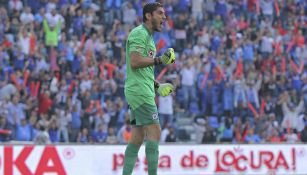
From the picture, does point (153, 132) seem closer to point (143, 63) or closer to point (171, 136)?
point (143, 63)

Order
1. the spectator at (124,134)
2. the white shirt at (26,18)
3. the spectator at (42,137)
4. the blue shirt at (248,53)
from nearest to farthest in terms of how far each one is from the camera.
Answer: the spectator at (42,137)
the spectator at (124,134)
the white shirt at (26,18)
the blue shirt at (248,53)

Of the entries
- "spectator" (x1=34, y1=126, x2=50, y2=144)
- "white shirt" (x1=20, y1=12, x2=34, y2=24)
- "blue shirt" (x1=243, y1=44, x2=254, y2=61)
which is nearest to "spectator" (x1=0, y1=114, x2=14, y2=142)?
"spectator" (x1=34, y1=126, x2=50, y2=144)

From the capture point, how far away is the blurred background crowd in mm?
20906

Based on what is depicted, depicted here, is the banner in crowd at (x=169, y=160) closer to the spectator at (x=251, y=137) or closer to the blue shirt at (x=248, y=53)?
the spectator at (x=251, y=137)

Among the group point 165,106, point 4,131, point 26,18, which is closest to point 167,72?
point 165,106

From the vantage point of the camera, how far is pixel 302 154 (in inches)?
664

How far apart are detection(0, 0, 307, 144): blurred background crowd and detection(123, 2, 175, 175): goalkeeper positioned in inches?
362

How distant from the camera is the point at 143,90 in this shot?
10.1m

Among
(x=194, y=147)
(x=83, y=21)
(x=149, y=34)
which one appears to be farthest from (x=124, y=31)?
(x=149, y=34)

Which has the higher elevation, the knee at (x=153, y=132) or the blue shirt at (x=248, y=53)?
the blue shirt at (x=248, y=53)

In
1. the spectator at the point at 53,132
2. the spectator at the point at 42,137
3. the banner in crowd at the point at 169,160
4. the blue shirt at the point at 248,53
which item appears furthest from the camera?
the blue shirt at the point at 248,53

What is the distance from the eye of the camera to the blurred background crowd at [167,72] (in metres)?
20.9

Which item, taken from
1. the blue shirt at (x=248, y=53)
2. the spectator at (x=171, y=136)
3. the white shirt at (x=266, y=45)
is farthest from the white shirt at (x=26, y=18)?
the white shirt at (x=266, y=45)

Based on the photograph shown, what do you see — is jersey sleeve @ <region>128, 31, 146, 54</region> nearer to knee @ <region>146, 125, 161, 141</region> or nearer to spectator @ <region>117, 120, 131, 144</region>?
knee @ <region>146, 125, 161, 141</region>
